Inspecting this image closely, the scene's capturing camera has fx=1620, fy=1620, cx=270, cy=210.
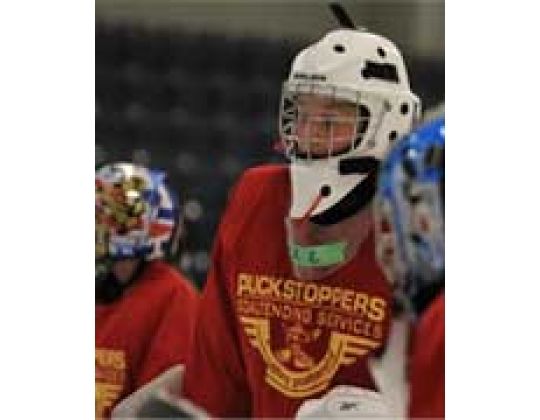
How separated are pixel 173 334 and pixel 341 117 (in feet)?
1.23

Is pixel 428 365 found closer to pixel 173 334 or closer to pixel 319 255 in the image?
pixel 319 255

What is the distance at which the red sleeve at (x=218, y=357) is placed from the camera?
2.16m

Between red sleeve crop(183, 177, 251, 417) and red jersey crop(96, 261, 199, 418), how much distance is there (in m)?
0.02

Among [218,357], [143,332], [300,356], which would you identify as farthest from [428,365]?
[143,332]

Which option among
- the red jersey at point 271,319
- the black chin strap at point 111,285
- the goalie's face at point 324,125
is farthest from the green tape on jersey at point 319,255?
the black chin strap at point 111,285

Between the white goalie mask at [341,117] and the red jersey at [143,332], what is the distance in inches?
7.8

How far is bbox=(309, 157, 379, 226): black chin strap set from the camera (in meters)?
2.09

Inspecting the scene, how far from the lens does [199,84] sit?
2150 millimetres

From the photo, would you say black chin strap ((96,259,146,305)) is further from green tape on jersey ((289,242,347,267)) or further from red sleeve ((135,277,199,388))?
green tape on jersey ((289,242,347,267))

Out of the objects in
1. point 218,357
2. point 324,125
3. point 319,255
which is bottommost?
point 218,357

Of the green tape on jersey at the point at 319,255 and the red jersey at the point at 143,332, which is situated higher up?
the green tape on jersey at the point at 319,255

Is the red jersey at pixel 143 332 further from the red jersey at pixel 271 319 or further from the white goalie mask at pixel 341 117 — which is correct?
the white goalie mask at pixel 341 117
